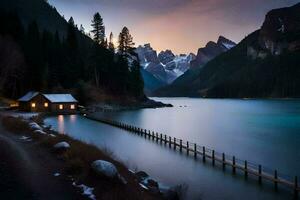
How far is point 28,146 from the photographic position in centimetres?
2530

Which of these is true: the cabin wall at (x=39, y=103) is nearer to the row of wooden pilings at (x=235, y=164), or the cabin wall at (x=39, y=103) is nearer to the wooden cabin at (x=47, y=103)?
the wooden cabin at (x=47, y=103)

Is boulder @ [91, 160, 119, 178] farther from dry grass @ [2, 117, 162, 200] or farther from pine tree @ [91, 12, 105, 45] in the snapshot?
pine tree @ [91, 12, 105, 45]

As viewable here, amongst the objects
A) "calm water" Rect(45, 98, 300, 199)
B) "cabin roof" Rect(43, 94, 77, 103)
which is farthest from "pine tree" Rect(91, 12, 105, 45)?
"calm water" Rect(45, 98, 300, 199)

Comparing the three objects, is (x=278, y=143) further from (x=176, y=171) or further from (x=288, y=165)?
(x=176, y=171)

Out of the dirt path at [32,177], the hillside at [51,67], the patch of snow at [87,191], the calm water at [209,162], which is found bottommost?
the calm water at [209,162]

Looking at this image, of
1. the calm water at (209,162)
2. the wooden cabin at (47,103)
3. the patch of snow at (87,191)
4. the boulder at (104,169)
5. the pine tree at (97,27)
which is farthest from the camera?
the pine tree at (97,27)

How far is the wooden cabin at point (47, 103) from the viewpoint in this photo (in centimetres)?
8644

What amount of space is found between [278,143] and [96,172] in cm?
3828

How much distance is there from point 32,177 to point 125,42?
11163 centimetres

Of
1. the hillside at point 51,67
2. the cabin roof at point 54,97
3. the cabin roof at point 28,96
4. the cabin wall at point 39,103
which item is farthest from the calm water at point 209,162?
the hillside at point 51,67

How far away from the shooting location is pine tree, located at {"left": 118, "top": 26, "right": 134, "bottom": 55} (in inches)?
4880

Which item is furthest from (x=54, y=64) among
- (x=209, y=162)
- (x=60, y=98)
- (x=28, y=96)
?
(x=209, y=162)

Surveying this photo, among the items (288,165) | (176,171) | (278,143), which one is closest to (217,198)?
(176,171)

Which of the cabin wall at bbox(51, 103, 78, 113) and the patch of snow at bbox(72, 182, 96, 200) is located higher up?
the cabin wall at bbox(51, 103, 78, 113)
